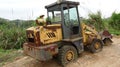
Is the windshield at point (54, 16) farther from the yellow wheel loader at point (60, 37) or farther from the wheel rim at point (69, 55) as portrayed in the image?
the wheel rim at point (69, 55)

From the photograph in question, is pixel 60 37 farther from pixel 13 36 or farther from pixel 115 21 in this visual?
pixel 115 21

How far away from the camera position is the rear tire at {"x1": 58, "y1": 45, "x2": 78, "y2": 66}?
19.2 ft

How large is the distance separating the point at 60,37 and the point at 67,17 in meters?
0.70

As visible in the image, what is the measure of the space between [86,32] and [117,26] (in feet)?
27.3

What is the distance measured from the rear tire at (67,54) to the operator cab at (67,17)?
0.40 meters

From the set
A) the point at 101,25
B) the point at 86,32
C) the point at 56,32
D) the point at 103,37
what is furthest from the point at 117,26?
the point at 56,32

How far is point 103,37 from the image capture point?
7.86 meters

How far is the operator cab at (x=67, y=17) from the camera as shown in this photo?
20.1 feet

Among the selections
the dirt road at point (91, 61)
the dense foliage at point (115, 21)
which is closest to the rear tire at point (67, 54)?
the dirt road at point (91, 61)

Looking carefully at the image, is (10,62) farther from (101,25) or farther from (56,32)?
(101,25)

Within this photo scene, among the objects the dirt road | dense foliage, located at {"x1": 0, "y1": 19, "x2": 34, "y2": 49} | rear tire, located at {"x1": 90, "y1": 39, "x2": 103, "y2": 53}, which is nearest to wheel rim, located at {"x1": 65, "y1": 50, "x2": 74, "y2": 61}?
the dirt road

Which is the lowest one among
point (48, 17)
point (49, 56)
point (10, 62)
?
point (10, 62)

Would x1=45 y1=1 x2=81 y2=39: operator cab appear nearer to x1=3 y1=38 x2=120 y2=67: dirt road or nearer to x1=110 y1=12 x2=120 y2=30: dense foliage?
x1=3 y1=38 x2=120 y2=67: dirt road

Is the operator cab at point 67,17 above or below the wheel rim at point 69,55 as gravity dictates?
above
